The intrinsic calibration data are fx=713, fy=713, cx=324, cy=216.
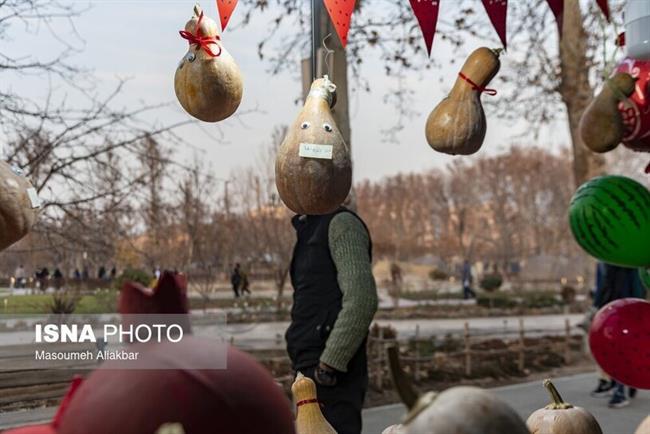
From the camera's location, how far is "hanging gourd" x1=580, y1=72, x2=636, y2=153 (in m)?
1.75

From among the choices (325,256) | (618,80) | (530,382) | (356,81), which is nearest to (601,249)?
(618,80)

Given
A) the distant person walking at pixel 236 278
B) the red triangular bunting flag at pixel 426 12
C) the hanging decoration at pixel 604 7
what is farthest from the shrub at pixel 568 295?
the red triangular bunting flag at pixel 426 12

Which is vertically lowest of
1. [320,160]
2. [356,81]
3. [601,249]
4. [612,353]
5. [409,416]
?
[612,353]

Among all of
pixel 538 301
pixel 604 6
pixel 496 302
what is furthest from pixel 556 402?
pixel 538 301

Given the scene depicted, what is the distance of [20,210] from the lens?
41.6 inches

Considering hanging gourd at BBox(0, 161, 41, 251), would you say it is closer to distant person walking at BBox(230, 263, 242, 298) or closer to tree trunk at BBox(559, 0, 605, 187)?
tree trunk at BBox(559, 0, 605, 187)

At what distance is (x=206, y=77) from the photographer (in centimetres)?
153

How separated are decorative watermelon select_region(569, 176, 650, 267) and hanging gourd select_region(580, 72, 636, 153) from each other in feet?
0.42

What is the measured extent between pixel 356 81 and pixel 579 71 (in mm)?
2727

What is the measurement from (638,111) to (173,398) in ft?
4.85

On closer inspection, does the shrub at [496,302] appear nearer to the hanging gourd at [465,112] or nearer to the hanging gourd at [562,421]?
the hanging gourd at [465,112]

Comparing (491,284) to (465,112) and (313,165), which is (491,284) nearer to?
(465,112)

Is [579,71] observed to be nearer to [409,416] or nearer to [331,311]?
[331,311]

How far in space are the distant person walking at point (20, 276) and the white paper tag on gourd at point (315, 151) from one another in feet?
13.6
